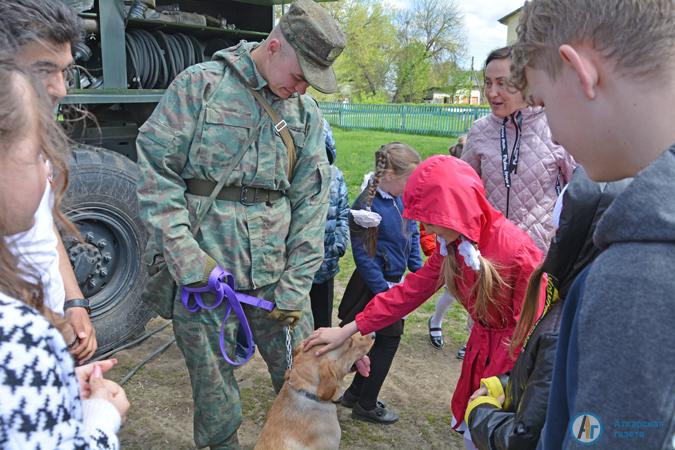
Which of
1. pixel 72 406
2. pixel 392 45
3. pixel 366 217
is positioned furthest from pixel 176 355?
pixel 392 45

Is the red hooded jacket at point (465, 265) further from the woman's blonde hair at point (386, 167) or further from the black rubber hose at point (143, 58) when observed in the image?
the black rubber hose at point (143, 58)

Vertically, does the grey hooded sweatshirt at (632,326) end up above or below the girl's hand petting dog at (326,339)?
above

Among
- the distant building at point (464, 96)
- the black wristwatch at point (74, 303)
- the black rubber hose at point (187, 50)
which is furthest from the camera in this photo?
the distant building at point (464, 96)

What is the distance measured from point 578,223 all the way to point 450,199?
995 millimetres

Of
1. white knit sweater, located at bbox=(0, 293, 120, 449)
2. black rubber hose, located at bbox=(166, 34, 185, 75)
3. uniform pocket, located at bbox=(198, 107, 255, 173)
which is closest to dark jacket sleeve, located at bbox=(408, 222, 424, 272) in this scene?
uniform pocket, located at bbox=(198, 107, 255, 173)

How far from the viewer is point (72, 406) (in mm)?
1091

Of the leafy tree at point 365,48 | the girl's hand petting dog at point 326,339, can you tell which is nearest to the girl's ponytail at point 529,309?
the girl's hand petting dog at point 326,339

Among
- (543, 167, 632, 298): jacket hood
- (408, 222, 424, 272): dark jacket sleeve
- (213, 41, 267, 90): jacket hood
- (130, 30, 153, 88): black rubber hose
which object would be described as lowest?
(408, 222, 424, 272): dark jacket sleeve

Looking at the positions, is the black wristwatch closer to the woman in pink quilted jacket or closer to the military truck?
the military truck

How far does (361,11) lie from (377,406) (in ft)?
148

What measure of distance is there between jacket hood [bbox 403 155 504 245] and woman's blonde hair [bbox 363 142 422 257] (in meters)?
1.15

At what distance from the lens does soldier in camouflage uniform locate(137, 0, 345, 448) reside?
8.25ft

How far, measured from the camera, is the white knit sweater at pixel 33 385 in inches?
36.8

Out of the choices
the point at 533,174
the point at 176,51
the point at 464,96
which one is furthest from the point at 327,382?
the point at 464,96
